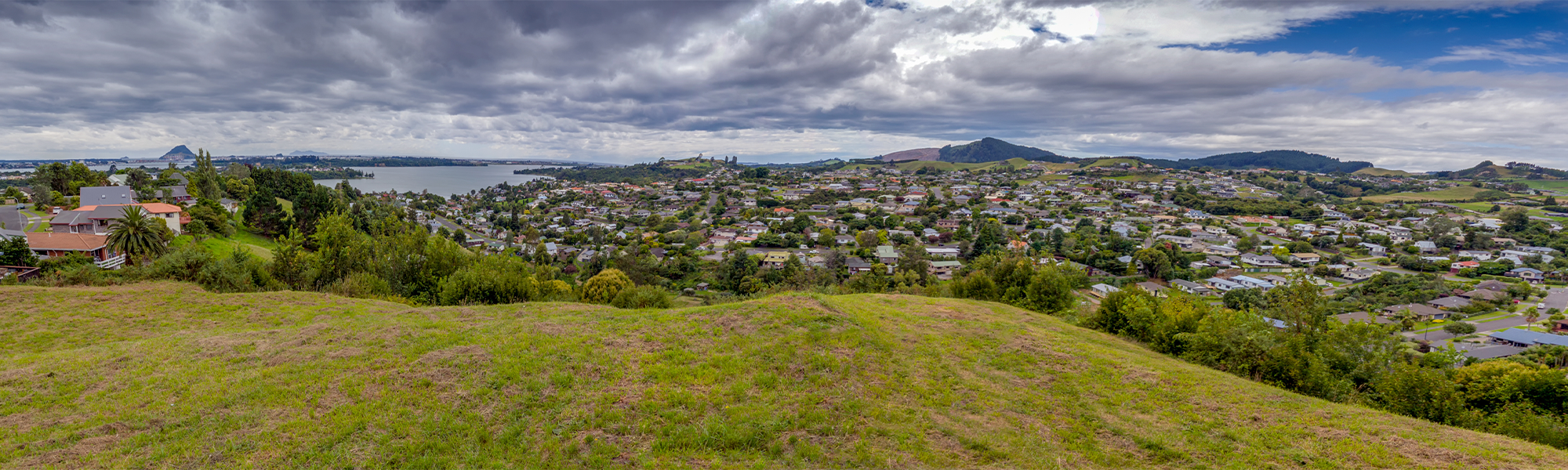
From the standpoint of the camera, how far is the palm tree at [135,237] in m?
21.8

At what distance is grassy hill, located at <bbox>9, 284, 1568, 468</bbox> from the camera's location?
22.2 ft

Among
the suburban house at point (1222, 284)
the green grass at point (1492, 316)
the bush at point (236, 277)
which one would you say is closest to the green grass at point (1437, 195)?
the suburban house at point (1222, 284)

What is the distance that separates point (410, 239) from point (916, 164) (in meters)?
190

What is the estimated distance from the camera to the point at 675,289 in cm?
4753

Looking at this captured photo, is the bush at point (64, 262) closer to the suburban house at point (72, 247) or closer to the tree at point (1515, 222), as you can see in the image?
the suburban house at point (72, 247)

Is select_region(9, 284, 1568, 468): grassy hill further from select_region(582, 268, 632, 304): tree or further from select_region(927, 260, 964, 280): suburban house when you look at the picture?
select_region(927, 260, 964, 280): suburban house

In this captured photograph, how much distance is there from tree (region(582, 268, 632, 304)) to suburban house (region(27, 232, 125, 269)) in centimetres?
2354

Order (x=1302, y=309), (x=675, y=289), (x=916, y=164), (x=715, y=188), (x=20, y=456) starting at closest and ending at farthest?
(x=20, y=456) < (x=1302, y=309) < (x=675, y=289) < (x=715, y=188) < (x=916, y=164)

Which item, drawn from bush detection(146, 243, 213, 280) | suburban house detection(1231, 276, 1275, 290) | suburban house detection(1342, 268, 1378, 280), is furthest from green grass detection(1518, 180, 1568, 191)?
bush detection(146, 243, 213, 280)

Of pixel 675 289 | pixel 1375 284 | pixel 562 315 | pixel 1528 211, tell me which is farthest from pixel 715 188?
pixel 1528 211

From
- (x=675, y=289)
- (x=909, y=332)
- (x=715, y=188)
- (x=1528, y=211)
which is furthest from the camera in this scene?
(x=715, y=188)

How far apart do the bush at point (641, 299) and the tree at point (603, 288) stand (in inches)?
73.9

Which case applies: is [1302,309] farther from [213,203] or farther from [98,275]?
[213,203]

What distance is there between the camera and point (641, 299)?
760 inches
